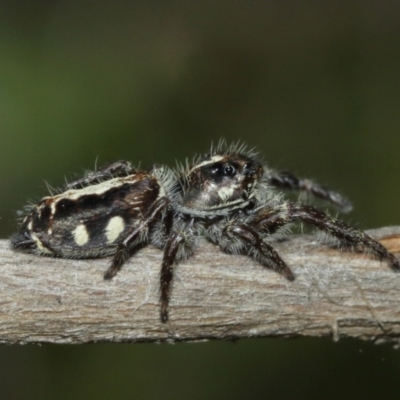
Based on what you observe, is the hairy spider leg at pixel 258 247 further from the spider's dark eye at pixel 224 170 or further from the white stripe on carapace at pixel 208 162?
the white stripe on carapace at pixel 208 162

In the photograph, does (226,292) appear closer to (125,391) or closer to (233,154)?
(233,154)

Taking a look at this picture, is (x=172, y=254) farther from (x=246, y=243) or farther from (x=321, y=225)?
(x=321, y=225)

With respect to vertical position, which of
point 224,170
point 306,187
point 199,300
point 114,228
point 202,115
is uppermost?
point 202,115

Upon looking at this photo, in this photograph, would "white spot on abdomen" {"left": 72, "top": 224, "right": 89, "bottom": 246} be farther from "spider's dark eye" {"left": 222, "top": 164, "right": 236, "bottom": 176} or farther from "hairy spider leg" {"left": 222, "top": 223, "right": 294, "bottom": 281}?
"spider's dark eye" {"left": 222, "top": 164, "right": 236, "bottom": 176}

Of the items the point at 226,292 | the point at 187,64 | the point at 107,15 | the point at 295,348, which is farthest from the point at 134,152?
the point at 226,292

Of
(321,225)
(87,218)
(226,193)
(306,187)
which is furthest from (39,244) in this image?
(306,187)
